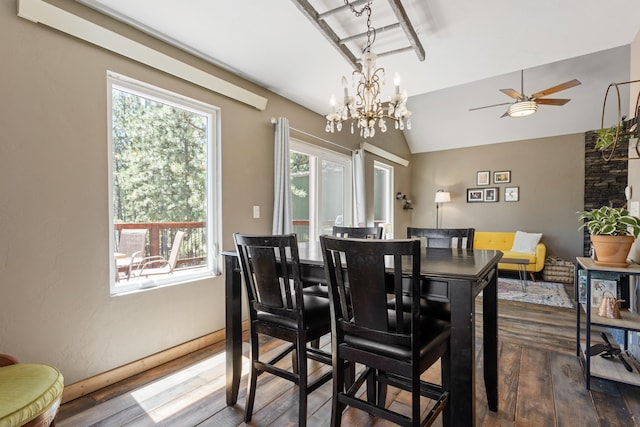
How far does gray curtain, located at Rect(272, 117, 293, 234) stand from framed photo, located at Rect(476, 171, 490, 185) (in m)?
4.85

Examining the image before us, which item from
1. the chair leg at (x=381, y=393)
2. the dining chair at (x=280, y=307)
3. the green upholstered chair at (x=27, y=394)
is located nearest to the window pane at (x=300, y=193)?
the dining chair at (x=280, y=307)

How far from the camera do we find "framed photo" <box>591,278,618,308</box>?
218cm

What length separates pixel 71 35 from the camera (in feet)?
6.31

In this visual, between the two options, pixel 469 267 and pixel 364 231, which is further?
pixel 364 231

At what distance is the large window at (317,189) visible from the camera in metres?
3.88

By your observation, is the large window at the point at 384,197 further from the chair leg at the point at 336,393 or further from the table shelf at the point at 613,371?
the chair leg at the point at 336,393

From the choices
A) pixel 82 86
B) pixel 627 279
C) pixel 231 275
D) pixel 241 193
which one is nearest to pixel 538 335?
pixel 627 279

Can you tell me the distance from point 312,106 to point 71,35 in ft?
7.87

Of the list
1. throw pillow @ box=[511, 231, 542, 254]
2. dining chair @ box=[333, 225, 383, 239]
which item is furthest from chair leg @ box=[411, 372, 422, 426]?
throw pillow @ box=[511, 231, 542, 254]

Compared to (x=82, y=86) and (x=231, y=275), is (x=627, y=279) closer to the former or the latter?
(x=231, y=275)

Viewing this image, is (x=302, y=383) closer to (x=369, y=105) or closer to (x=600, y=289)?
(x=369, y=105)

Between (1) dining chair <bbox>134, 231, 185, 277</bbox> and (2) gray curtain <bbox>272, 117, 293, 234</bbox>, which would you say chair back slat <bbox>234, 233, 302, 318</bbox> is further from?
(2) gray curtain <bbox>272, 117, 293, 234</bbox>

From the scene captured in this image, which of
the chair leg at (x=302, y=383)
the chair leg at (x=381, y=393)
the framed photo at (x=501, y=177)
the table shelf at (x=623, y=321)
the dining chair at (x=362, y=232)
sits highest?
the framed photo at (x=501, y=177)

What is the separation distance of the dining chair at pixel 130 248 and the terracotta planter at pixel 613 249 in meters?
3.20
